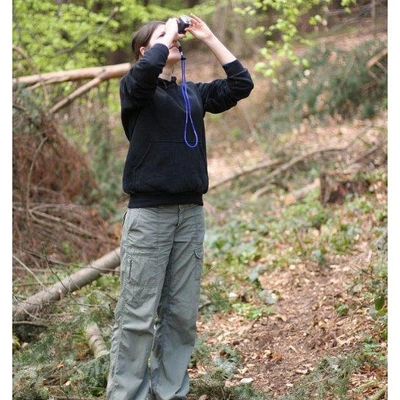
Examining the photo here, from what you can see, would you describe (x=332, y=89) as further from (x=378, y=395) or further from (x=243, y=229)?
(x=378, y=395)

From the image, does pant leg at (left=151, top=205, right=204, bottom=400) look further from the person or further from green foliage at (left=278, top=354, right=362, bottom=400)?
green foliage at (left=278, top=354, right=362, bottom=400)

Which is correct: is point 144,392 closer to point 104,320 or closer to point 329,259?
point 104,320

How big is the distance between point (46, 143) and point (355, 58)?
20.0 feet

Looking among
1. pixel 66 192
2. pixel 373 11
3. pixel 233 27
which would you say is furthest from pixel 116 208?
pixel 233 27

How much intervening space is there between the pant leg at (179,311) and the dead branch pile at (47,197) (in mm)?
2903

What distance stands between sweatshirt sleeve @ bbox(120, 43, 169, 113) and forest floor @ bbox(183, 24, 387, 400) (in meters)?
1.78

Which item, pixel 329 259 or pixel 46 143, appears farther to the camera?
pixel 46 143

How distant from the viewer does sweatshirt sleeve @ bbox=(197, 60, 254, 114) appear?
350cm

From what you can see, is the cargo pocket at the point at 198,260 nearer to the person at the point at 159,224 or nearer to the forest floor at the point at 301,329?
the person at the point at 159,224

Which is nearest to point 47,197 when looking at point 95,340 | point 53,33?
point 53,33

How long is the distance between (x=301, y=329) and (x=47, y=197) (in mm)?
3763

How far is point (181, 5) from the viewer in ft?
64.6

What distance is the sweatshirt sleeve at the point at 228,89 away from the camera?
350cm

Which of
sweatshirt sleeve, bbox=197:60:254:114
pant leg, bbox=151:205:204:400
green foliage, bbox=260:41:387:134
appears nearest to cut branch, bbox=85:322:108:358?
pant leg, bbox=151:205:204:400
